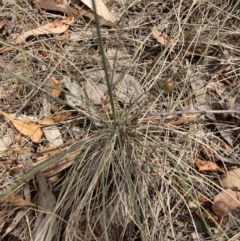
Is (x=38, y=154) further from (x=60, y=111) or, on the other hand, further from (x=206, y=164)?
(x=206, y=164)

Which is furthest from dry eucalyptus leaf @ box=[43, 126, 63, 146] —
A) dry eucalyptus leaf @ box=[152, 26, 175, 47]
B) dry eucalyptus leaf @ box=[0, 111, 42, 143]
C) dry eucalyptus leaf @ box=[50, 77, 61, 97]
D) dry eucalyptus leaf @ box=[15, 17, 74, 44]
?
dry eucalyptus leaf @ box=[152, 26, 175, 47]

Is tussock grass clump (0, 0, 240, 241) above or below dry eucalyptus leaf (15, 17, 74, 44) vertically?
below

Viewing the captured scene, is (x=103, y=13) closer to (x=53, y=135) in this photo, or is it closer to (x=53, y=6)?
(x=53, y=6)

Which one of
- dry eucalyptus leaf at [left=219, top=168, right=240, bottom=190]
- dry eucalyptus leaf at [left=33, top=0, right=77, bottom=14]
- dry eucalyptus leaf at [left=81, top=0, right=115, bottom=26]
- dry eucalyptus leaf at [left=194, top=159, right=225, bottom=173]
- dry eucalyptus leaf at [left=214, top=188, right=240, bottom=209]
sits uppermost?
dry eucalyptus leaf at [left=33, top=0, right=77, bottom=14]

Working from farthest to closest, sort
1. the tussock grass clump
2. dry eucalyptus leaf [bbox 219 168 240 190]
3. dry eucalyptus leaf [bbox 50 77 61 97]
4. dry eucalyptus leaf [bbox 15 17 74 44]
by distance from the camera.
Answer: dry eucalyptus leaf [bbox 15 17 74 44] < dry eucalyptus leaf [bbox 50 77 61 97] < dry eucalyptus leaf [bbox 219 168 240 190] < the tussock grass clump

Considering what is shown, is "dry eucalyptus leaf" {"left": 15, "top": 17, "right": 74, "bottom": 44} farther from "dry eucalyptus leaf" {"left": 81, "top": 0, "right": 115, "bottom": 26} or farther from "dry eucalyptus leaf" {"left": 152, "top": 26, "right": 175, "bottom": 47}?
"dry eucalyptus leaf" {"left": 152, "top": 26, "right": 175, "bottom": 47}

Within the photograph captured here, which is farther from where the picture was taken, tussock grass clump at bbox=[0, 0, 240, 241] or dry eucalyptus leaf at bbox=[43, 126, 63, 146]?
dry eucalyptus leaf at bbox=[43, 126, 63, 146]

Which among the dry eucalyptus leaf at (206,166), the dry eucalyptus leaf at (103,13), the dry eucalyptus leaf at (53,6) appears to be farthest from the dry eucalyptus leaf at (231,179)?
the dry eucalyptus leaf at (53,6)

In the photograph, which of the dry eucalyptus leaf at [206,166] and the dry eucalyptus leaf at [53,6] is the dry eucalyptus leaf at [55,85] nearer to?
the dry eucalyptus leaf at [53,6]
